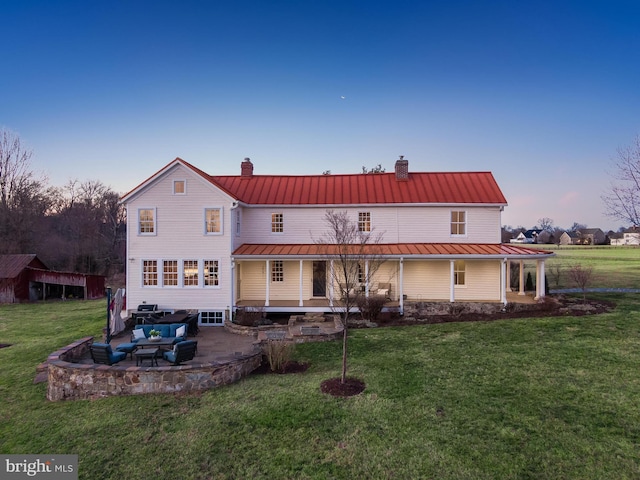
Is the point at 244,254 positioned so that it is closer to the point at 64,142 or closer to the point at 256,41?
the point at 256,41

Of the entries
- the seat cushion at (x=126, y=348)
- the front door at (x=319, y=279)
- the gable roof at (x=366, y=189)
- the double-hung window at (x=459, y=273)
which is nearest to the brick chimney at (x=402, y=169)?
the gable roof at (x=366, y=189)

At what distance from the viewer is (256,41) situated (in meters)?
18.6

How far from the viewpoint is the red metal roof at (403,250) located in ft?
50.8

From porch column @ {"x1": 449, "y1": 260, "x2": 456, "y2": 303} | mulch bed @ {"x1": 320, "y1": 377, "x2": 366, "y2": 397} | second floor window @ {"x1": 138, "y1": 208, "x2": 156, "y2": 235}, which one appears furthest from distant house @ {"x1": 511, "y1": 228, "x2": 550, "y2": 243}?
second floor window @ {"x1": 138, "y1": 208, "x2": 156, "y2": 235}

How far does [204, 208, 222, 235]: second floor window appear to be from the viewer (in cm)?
1609

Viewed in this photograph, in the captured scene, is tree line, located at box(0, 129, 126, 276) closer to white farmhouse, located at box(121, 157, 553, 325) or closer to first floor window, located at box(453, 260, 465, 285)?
white farmhouse, located at box(121, 157, 553, 325)

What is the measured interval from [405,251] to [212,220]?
414 inches

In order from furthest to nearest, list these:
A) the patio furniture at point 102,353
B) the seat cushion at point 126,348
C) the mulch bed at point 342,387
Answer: the seat cushion at point 126,348, the patio furniture at point 102,353, the mulch bed at point 342,387

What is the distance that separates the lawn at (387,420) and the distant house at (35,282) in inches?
686

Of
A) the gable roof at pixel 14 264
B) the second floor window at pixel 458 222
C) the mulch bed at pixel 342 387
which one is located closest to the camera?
the mulch bed at pixel 342 387

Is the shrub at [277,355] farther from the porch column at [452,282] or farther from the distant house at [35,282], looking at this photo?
the distant house at [35,282]

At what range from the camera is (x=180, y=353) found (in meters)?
9.30

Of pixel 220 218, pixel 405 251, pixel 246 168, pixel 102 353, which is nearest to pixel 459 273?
pixel 405 251

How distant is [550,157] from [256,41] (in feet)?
73.3
